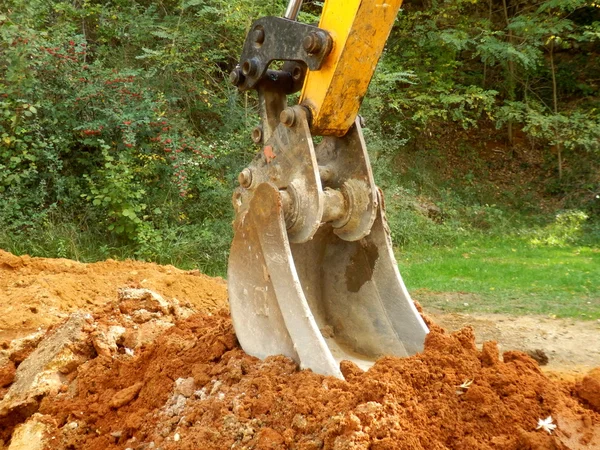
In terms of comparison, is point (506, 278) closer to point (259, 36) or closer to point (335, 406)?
point (259, 36)

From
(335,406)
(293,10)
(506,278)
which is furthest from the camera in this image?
(506,278)

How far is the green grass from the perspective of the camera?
701 cm

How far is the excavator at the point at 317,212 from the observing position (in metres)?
3.02

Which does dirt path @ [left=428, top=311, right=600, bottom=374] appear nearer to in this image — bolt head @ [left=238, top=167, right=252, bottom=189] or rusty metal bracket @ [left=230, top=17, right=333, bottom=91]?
bolt head @ [left=238, top=167, right=252, bottom=189]

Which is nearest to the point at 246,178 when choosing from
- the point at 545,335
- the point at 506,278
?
the point at 545,335

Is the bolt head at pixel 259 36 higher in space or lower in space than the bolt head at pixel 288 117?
higher

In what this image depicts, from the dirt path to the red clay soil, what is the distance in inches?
91.2

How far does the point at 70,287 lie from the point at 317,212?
11.1ft

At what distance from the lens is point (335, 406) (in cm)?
262

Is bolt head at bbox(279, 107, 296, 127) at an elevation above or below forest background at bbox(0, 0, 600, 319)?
above

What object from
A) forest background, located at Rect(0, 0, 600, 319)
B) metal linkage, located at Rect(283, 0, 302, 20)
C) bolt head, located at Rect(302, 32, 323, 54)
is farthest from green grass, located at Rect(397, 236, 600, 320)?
bolt head, located at Rect(302, 32, 323, 54)

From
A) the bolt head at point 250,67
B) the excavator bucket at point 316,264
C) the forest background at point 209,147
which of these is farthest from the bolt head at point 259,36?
the forest background at point 209,147

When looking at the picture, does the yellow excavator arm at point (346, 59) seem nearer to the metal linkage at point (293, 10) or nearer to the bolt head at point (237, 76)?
the metal linkage at point (293, 10)

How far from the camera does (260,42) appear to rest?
11.1ft
